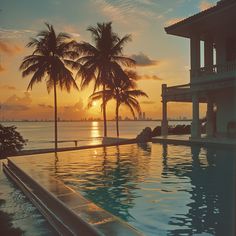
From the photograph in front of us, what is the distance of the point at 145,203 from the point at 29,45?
69.0ft

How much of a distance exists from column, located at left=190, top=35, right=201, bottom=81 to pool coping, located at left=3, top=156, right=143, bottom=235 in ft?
51.5

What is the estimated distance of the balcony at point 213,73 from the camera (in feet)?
68.5

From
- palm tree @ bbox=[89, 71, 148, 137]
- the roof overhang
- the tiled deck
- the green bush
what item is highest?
the roof overhang

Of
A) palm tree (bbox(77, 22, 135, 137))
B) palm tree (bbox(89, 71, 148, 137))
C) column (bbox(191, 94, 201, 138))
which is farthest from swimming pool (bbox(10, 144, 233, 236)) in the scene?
palm tree (bbox(89, 71, 148, 137))

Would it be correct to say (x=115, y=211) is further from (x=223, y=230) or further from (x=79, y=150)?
(x=79, y=150)

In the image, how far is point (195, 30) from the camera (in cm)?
2230

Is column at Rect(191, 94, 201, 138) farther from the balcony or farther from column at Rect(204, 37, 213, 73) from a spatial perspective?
column at Rect(204, 37, 213, 73)

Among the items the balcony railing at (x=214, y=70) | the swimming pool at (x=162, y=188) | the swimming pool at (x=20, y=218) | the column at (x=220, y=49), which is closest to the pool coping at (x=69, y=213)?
the swimming pool at (x=20, y=218)

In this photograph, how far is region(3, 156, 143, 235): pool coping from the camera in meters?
5.41

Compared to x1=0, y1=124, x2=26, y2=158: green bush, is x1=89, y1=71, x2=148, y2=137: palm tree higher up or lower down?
higher up

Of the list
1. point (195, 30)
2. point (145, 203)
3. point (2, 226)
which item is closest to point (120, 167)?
point (145, 203)

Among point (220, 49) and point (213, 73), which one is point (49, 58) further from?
point (220, 49)

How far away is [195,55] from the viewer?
22797mm

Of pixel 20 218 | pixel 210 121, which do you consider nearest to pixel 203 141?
pixel 210 121
